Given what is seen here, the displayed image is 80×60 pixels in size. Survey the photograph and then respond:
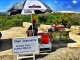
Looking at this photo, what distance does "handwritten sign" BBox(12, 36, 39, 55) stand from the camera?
7.46m

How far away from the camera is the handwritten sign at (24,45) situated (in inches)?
294

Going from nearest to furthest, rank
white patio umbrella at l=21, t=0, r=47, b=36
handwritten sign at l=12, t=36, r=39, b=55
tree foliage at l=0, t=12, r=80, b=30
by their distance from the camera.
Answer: handwritten sign at l=12, t=36, r=39, b=55
white patio umbrella at l=21, t=0, r=47, b=36
tree foliage at l=0, t=12, r=80, b=30

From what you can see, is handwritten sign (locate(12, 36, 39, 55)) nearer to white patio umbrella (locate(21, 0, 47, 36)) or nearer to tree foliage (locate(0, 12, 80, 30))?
white patio umbrella (locate(21, 0, 47, 36))

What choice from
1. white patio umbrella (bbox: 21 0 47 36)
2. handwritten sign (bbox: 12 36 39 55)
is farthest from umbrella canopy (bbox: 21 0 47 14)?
handwritten sign (bbox: 12 36 39 55)

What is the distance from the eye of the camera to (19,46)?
7496 mm

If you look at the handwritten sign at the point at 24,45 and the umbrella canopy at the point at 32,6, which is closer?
the handwritten sign at the point at 24,45

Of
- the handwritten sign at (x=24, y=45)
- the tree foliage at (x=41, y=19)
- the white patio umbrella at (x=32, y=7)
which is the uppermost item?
the white patio umbrella at (x=32, y=7)

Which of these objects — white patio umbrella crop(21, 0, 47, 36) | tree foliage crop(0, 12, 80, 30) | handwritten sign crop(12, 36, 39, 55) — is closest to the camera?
handwritten sign crop(12, 36, 39, 55)

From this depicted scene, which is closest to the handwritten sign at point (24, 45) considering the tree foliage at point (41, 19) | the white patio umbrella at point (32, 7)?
the white patio umbrella at point (32, 7)

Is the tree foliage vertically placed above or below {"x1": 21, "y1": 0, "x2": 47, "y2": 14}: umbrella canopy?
A: below

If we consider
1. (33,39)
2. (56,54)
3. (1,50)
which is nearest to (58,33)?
(1,50)

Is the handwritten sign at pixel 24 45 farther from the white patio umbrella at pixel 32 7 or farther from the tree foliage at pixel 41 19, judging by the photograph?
the tree foliage at pixel 41 19

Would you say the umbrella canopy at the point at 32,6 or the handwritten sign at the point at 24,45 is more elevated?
the umbrella canopy at the point at 32,6

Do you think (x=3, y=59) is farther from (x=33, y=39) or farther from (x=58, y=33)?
(x=58, y=33)
